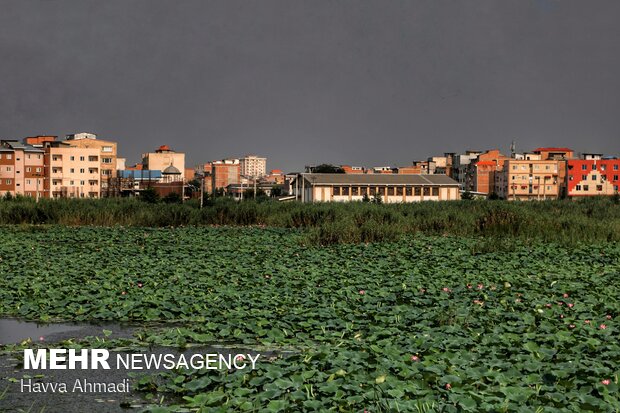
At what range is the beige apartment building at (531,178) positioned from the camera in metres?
103

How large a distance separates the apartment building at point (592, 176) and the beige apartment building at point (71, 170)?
225ft

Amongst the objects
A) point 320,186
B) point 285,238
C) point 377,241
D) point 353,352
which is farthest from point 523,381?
point 320,186

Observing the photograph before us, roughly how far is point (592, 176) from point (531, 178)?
9048 millimetres

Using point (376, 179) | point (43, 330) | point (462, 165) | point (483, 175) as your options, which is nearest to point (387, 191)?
point (376, 179)

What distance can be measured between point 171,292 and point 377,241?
30.0 ft

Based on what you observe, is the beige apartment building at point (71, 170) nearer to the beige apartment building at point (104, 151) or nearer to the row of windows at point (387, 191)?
the beige apartment building at point (104, 151)

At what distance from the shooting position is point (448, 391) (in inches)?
193

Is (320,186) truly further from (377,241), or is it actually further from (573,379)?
(573,379)

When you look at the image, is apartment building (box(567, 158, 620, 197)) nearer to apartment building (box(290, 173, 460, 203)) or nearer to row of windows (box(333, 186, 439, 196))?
apartment building (box(290, 173, 460, 203))

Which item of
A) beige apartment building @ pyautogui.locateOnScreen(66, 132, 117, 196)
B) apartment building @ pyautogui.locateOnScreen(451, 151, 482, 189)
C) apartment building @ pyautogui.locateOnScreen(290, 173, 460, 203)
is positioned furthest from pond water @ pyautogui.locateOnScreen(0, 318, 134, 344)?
apartment building @ pyautogui.locateOnScreen(451, 151, 482, 189)

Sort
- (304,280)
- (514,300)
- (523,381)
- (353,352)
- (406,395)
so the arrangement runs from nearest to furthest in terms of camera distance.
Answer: (406,395), (523,381), (353,352), (514,300), (304,280)

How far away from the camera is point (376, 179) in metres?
81.4

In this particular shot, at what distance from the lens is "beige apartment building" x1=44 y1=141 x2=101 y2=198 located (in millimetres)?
84938

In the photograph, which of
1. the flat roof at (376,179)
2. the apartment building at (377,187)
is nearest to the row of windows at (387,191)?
the apartment building at (377,187)
